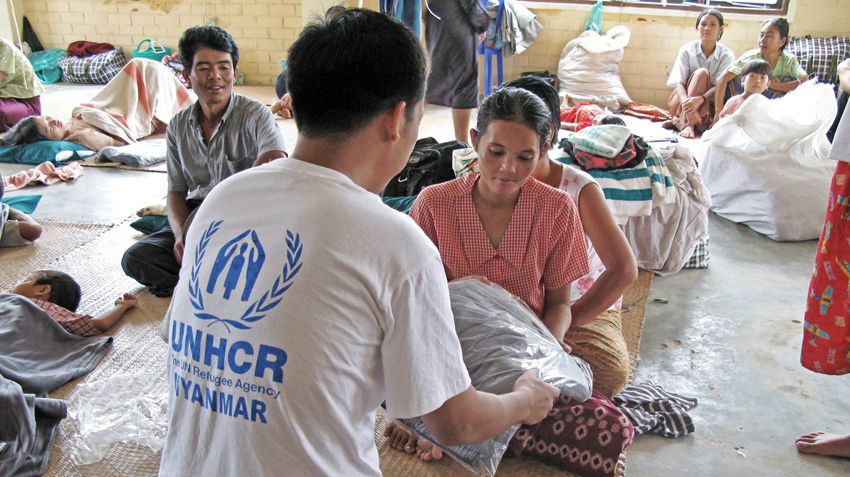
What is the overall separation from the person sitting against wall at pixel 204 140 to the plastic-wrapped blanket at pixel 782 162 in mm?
2765

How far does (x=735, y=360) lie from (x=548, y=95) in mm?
1299

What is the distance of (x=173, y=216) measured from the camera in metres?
3.00

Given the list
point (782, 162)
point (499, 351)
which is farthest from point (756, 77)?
point (499, 351)

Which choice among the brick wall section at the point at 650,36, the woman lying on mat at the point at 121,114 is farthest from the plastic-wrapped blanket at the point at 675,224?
the brick wall section at the point at 650,36

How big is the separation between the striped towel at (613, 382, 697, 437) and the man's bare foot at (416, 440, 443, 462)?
63cm

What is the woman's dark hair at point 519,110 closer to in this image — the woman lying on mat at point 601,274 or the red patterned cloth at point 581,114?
the woman lying on mat at point 601,274

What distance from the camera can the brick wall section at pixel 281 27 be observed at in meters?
7.51

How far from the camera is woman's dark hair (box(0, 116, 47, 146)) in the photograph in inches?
202

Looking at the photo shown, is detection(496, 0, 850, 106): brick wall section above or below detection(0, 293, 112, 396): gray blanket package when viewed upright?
above

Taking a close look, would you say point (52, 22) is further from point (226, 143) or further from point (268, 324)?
point (268, 324)

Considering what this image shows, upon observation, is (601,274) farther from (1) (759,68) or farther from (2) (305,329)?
(1) (759,68)

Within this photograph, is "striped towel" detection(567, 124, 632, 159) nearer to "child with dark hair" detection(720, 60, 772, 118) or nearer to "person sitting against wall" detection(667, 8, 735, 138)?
"child with dark hair" detection(720, 60, 772, 118)

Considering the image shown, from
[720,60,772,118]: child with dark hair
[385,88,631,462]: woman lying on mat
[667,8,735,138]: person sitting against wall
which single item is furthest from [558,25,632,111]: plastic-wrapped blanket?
[385,88,631,462]: woman lying on mat

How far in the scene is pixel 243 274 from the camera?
96cm
